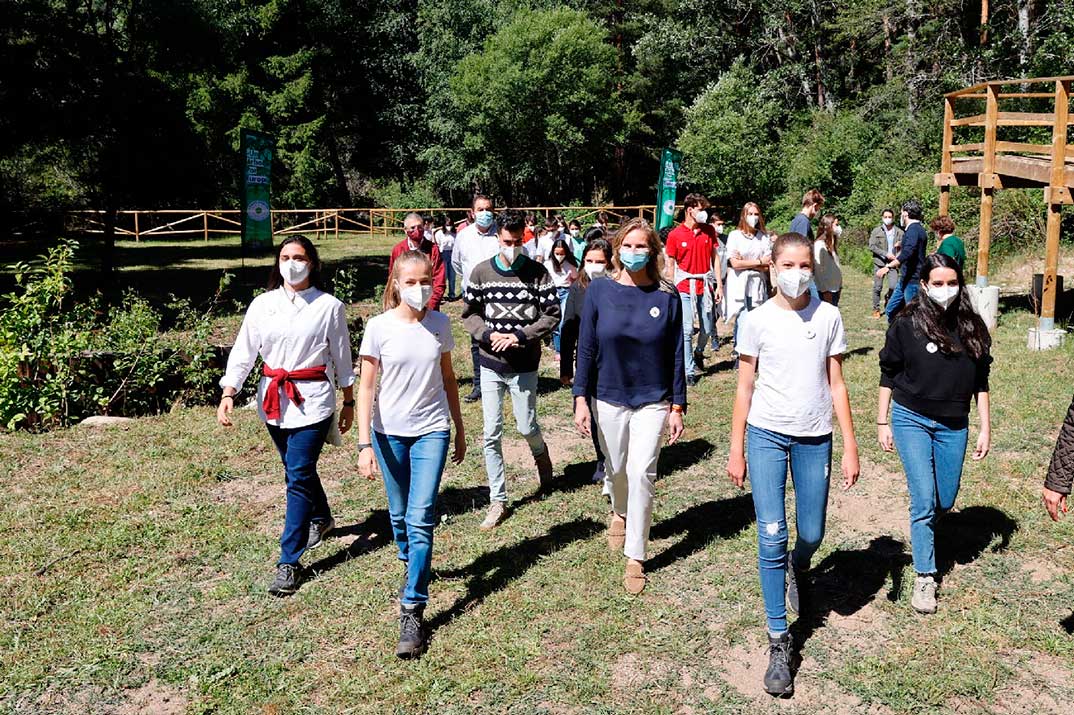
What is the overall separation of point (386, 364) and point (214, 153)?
2150 centimetres

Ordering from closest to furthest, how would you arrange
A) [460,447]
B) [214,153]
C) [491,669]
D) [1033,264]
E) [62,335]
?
[491,669], [460,447], [62,335], [1033,264], [214,153]

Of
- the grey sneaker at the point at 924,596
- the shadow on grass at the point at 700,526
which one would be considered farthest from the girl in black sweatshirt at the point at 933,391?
the shadow on grass at the point at 700,526

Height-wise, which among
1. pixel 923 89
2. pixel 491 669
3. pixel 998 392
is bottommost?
pixel 491 669

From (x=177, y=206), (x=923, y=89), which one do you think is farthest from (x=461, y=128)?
(x=923, y=89)

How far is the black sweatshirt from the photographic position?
4434 mm

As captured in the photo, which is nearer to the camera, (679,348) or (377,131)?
(679,348)

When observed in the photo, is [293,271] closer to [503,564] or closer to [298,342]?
[298,342]

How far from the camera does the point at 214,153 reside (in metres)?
23.9

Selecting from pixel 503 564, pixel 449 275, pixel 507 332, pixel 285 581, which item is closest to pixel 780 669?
pixel 503 564

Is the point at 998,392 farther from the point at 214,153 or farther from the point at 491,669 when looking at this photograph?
the point at 214,153

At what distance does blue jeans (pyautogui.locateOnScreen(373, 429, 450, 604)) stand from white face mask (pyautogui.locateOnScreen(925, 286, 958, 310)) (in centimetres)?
246

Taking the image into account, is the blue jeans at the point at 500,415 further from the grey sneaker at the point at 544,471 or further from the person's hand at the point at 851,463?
the person's hand at the point at 851,463

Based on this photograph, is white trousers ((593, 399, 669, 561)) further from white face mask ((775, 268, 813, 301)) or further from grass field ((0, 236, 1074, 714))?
white face mask ((775, 268, 813, 301))

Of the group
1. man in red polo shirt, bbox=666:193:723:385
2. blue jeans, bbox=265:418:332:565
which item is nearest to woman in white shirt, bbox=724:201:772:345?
man in red polo shirt, bbox=666:193:723:385
